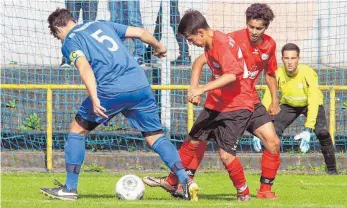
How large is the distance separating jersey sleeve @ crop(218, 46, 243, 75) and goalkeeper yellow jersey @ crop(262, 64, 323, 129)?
10.5ft

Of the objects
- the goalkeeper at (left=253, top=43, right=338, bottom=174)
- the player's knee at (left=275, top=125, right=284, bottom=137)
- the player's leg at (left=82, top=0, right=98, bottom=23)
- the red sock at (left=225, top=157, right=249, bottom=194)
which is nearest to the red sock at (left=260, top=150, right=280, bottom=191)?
the red sock at (left=225, top=157, right=249, bottom=194)

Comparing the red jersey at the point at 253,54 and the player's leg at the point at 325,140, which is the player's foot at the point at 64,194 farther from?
the player's leg at the point at 325,140

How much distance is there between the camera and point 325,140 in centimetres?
1338

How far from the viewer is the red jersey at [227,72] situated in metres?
9.45

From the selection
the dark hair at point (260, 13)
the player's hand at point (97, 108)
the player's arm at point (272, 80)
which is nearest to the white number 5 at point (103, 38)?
the player's hand at point (97, 108)

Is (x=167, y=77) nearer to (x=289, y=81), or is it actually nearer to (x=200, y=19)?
(x=289, y=81)

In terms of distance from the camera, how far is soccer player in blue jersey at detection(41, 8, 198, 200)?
31.4 ft

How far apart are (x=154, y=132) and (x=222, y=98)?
731mm

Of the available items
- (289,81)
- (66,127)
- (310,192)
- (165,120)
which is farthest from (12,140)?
(310,192)

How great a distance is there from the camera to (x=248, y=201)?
9.82 m

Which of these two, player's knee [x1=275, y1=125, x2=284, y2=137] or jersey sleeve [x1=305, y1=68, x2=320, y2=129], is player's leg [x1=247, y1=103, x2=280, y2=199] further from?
player's knee [x1=275, y1=125, x2=284, y2=137]

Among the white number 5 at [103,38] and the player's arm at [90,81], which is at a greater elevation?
the white number 5 at [103,38]

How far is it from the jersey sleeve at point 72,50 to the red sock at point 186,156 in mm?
1544

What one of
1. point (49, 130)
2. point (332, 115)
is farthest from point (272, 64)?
point (49, 130)
